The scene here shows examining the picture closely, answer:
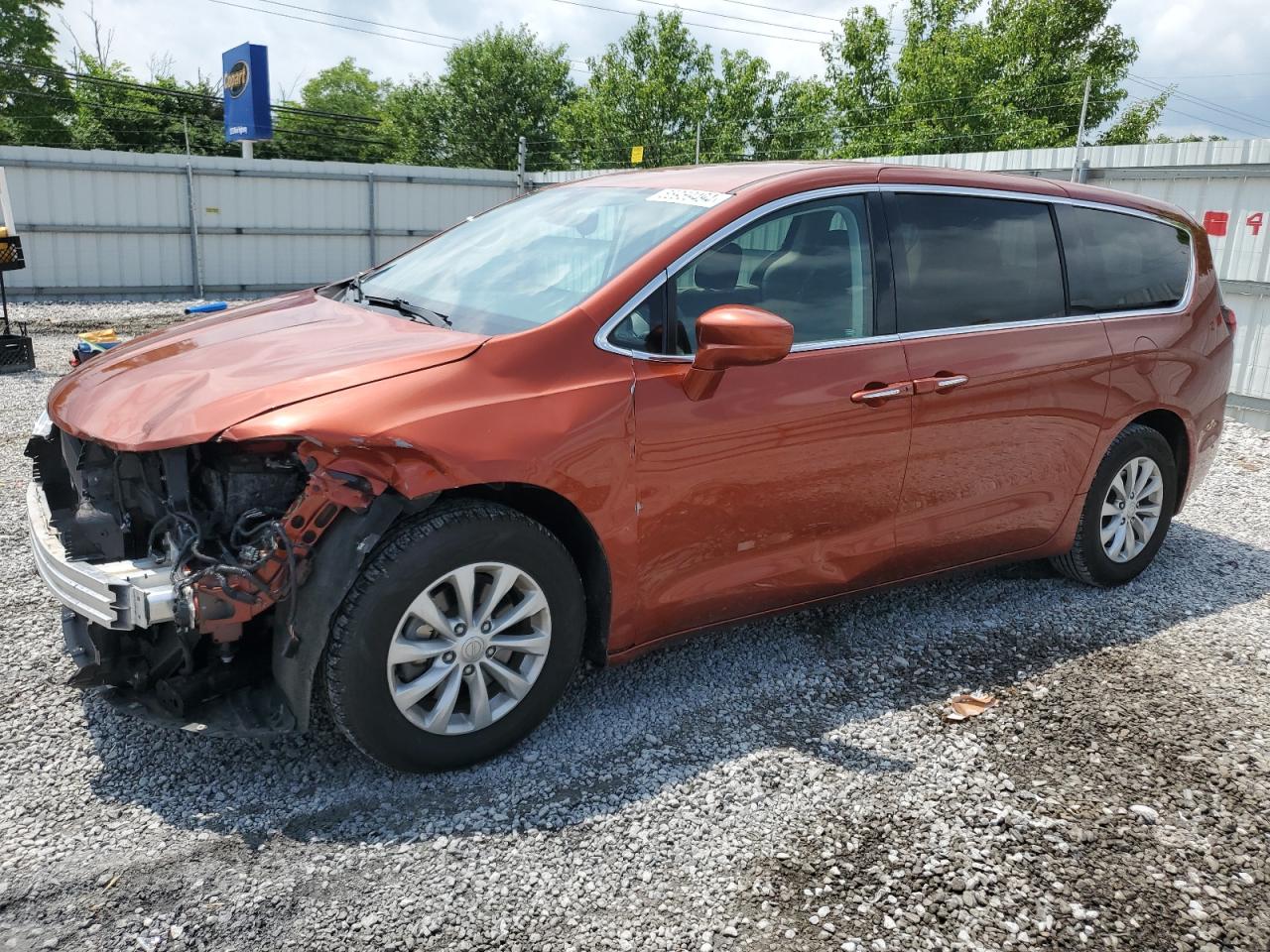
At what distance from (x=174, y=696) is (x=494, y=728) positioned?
0.92 metres

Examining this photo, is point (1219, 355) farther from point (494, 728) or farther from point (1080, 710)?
point (494, 728)

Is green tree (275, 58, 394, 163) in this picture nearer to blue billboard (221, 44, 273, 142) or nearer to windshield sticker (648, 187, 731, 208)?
blue billboard (221, 44, 273, 142)

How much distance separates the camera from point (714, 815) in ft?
9.83

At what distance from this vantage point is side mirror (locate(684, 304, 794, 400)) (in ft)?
10.1

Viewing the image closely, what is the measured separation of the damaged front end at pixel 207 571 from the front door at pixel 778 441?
93 cm

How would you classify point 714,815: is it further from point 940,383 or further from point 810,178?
point 810,178

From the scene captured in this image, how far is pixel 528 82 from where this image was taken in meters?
52.6

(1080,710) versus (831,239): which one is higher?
(831,239)

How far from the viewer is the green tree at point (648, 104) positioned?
41375 millimetres

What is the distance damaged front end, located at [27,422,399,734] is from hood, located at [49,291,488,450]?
4.2 inches

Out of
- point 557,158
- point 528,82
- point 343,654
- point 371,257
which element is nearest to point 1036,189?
point 343,654

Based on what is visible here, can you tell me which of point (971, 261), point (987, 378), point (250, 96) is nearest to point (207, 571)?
point (987, 378)

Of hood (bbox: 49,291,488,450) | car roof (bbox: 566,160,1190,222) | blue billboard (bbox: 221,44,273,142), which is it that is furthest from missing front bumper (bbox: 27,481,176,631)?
blue billboard (bbox: 221,44,273,142)

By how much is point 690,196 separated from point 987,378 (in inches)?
53.9
